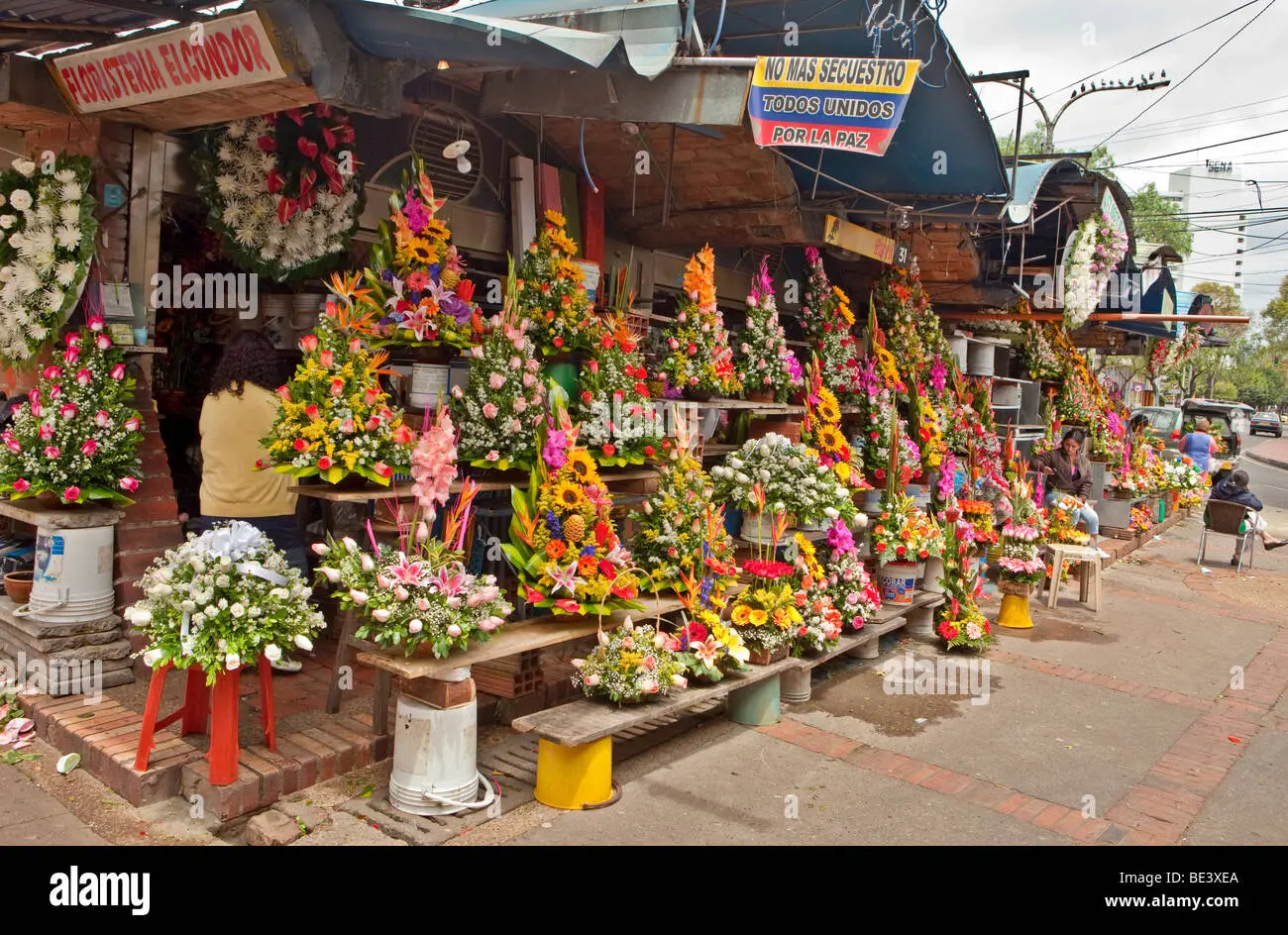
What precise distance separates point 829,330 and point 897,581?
246cm

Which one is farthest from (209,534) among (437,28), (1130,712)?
(1130,712)

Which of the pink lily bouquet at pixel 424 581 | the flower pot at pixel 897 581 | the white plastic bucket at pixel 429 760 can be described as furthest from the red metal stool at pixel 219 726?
the flower pot at pixel 897 581

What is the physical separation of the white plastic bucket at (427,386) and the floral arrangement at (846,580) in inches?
120

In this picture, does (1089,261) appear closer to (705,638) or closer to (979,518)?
(979,518)

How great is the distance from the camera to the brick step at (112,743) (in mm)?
4230

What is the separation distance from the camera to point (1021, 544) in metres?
8.55

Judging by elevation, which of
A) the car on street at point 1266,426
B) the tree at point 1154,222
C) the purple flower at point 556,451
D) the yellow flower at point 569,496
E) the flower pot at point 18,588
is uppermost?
the tree at point 1154,222

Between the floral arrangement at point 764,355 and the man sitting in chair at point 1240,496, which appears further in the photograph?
the man sitting in chair at point 1240,496

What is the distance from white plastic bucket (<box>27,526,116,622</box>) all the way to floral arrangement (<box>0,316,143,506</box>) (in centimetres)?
21

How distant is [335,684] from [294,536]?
3.40 feet

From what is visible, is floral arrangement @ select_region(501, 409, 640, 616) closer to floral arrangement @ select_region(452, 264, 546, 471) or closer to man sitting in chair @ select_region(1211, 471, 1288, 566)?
floral arrangement @ select_region(452, 264, 546, 471)

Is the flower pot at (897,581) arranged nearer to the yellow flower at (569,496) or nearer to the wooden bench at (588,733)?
the wooden bench at (588,733)

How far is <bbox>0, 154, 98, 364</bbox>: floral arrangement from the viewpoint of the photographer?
5.04m
